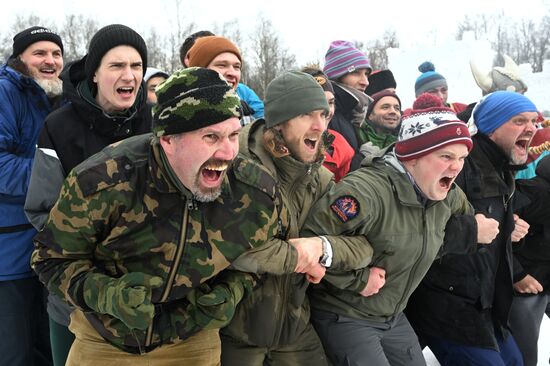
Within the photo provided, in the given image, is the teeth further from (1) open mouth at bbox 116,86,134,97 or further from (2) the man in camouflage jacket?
(1) open mouth at bbox 116,86,134,97

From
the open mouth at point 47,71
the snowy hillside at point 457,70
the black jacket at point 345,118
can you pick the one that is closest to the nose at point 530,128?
the black jacket at point 345,118

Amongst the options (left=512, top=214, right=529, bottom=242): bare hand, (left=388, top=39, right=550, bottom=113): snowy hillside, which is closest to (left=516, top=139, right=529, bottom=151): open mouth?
(left=512, top=214, right=529, bottom=242): bare hand

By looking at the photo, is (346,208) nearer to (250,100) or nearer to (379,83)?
(250,100)

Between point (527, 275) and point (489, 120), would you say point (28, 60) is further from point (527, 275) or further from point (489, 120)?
point (527, 275)

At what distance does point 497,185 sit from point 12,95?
3011 mm

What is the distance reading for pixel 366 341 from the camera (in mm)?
2537

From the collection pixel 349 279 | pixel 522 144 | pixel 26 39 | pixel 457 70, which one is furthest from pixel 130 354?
pixel 457 70

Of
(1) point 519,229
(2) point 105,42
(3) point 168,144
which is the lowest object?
(1) point 519,229

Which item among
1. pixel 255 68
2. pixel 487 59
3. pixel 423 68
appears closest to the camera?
pixel 423 68

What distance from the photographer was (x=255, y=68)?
113ft

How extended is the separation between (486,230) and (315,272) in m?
1.22

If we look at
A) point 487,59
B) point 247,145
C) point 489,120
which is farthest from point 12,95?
point 487,59

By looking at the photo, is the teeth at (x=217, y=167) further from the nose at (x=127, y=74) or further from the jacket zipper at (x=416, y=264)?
the jacket zipper at (x=416, y=264)

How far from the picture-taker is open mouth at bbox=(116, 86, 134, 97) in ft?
8.56
